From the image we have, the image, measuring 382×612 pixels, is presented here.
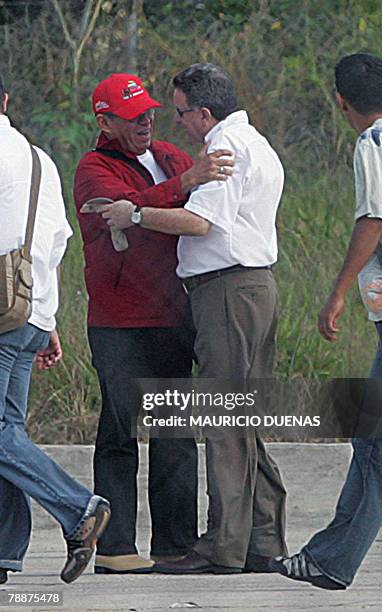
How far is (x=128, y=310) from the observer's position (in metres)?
5.66

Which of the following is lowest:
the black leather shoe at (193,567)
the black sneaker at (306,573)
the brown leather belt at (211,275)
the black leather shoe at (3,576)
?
the black leather shoe at (193,567)

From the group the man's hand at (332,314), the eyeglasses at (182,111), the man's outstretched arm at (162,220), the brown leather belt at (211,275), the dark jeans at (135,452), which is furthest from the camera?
the dark jeans at (135,452)

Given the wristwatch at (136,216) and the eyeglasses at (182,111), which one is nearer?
the wristwatch at (136,216)

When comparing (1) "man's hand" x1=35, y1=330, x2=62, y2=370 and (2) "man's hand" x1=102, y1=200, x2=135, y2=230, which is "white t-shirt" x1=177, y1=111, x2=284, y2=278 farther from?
(1) "man's hand" x1=35, y1=330, x2=62, y2=370

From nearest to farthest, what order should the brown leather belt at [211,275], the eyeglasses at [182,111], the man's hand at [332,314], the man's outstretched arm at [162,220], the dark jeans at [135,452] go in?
the man's hand at [332,314]
the man's outstretched arm at [162,220]
the brown leather belt at [211,275]
the eyeglasses at [182,111]
the dark jeans at [135,452]

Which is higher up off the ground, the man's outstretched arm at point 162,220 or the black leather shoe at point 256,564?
the man's outstretched arm at point 162,220

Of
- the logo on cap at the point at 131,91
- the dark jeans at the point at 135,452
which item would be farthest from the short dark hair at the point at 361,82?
the dark jeans at the point at 135,452

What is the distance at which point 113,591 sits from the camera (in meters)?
5.39

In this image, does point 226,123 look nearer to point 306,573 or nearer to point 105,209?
point 105,209

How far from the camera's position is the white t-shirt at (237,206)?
539cm

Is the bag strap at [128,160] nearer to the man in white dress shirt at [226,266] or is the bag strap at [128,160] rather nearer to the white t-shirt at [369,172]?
the man in white dress shirt at [226,266]

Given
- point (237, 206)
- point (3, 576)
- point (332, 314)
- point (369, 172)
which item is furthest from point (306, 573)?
point (369, 172)

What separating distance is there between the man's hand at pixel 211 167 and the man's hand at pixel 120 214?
233 millimetres

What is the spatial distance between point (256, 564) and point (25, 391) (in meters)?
1.07
